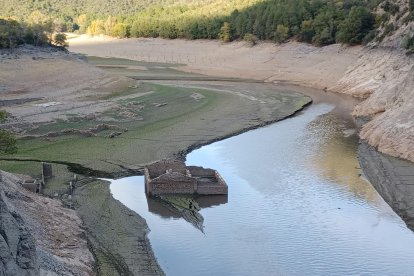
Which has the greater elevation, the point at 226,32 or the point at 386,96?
the point at 226,32

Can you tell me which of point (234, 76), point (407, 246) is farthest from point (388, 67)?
point (407, 246)

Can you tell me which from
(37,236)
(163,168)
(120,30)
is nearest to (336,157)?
(163,168)

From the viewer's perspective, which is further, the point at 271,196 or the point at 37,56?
the point at 37,56

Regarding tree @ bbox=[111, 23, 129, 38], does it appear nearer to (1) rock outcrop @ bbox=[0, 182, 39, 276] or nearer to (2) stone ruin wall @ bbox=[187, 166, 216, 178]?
(2) stone ruin wall @ bbox=[187, 166, 216, 178]

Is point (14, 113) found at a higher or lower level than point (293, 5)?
lower

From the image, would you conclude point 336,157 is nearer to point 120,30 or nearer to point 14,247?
point 14,247

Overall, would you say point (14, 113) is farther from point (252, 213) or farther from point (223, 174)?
point (252, 213)

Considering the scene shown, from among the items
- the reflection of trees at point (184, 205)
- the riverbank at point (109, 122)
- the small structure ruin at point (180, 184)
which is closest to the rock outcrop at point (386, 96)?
the riverbank at point (109, 122)

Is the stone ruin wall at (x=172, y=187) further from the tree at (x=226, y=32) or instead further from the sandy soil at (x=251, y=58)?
the tree at (x=226, y=32)

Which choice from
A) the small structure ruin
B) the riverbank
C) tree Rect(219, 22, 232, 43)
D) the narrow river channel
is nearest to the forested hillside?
tree Rect(219, 22, 232, 43)
